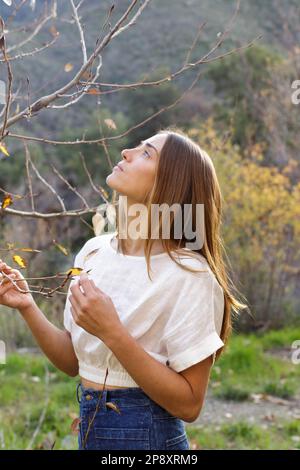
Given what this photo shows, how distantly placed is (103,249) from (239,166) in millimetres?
5633

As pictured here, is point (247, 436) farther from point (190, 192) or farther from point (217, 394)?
point (190, 192)

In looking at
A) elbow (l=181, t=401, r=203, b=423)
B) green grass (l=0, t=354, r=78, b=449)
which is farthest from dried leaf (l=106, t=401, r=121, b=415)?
green grass (l=0, t=354, r=78, b=449)

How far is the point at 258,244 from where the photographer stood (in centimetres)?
674

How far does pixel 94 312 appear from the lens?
1.42 metres

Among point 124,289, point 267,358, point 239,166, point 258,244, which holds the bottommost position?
point 267,358

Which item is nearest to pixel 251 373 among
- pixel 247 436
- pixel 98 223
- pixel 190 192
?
pixel 247 436

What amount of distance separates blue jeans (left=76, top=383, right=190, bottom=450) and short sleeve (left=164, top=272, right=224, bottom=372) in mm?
118

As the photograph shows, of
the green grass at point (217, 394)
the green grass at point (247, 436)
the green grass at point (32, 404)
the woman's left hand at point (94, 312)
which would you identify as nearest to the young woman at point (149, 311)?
the woman's left hand at point (94, 312)

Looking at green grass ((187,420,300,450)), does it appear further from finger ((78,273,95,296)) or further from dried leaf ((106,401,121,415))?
finger ((78,273,95,296))

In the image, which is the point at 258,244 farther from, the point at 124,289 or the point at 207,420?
the point at 124,289

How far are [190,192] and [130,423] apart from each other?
0.55 meters

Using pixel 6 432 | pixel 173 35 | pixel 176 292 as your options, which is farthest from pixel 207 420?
pixel 173 35

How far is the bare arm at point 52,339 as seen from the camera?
66.9 inches

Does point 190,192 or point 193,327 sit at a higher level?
point 190,192
